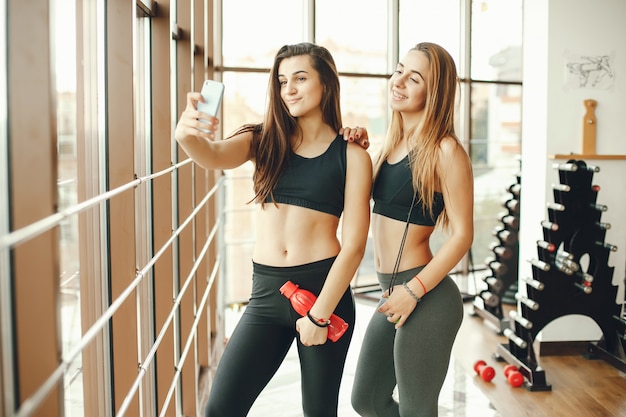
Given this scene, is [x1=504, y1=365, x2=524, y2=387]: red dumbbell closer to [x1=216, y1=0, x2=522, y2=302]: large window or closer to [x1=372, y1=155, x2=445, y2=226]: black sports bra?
[x1=372, y1=155, x2=445, y2=226]: black sports bra

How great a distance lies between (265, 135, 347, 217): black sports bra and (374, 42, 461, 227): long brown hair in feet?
0.78

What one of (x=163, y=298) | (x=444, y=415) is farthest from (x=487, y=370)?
(x=163, y=298)

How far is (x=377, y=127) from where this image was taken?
5793 mm

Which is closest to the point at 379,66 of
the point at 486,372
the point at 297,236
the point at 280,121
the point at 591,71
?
the point at 591,71

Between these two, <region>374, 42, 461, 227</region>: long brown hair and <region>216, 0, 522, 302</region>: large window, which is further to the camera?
<region>216, 0, 522, 302</region>: large window

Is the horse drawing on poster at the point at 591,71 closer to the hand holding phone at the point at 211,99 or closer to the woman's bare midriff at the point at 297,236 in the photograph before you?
the woman's bare midriff at the point at 297,236

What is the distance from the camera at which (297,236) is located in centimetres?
184

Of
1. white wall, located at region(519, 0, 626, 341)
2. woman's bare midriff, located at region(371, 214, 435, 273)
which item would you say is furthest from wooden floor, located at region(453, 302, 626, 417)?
woman's bare midriff, located at region(371, 214, 435, 273)

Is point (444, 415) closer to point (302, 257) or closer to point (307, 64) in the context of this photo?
point (302, 257)

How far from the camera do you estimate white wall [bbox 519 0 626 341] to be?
12.9 feet

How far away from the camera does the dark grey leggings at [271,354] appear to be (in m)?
1.77

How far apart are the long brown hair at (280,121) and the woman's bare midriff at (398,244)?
0.34 metres

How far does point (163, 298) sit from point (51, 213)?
4.74ft

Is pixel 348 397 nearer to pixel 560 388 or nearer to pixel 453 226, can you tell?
pixel 560 388
